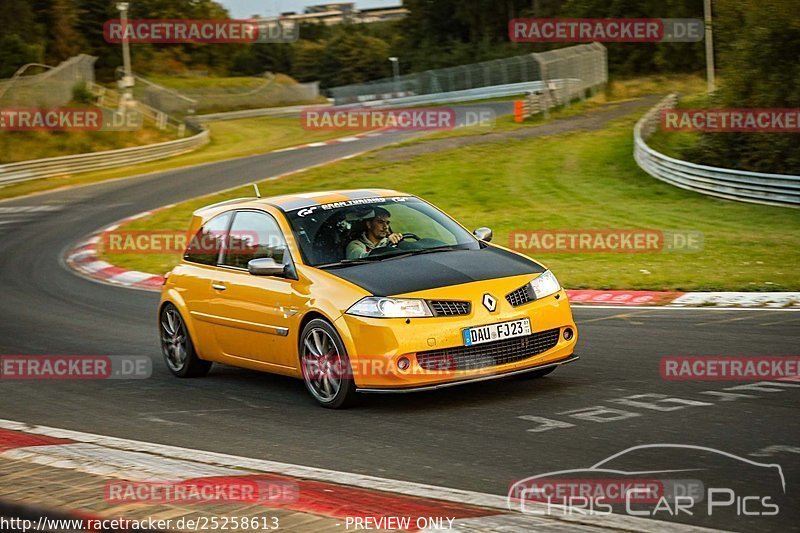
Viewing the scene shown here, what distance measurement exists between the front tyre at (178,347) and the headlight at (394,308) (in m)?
2.62

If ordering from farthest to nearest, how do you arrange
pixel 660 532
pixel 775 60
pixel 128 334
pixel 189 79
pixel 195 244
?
pixel 189 79
pixel 775 60
pixel 128 334
pixel 195 244
pixel 660 532

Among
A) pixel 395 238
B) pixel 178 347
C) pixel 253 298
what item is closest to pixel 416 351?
pixel 395 238

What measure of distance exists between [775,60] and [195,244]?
20.6 m

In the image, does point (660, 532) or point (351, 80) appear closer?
point (660, 532)

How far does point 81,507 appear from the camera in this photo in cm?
557

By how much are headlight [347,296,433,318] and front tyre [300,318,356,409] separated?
1.00ft

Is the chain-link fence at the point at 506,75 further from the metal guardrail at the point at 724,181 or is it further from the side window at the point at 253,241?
the side window at the point at 253,241

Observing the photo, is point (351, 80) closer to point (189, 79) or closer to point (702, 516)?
point (189, 79)

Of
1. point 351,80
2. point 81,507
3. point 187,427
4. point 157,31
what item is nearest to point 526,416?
point 187,427

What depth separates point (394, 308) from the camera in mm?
7926

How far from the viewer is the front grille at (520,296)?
813cm

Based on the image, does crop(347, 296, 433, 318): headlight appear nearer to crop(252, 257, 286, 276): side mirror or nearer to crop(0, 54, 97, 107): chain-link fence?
crop(252, 257, 286, 276): side mirror

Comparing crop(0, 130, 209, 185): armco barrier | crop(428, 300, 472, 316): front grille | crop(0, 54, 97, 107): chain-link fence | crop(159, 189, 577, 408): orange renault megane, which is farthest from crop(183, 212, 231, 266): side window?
crop(0, 54, 97, 107): chain-link fence

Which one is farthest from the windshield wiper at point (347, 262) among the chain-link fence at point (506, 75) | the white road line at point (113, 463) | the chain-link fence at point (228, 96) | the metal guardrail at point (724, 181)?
the chain-link fence at point (228, 96)
